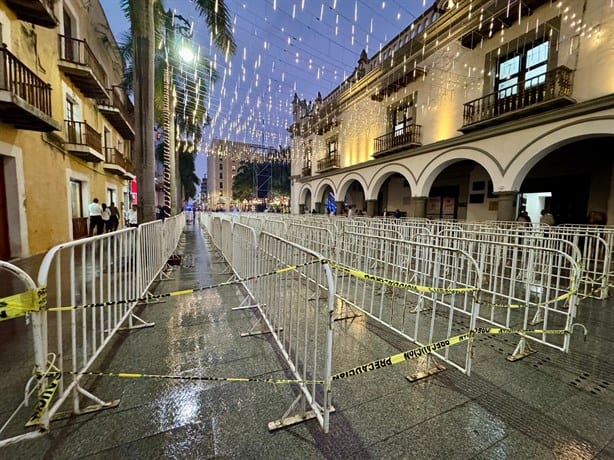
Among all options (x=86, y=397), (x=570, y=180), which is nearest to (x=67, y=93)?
(x=86, y=397)

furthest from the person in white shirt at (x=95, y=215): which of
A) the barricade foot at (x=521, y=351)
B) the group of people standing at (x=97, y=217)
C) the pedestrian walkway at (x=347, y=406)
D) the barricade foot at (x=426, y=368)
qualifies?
the barricade foot at (x=521, y=351)

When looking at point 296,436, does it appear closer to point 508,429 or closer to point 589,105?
point 508,429

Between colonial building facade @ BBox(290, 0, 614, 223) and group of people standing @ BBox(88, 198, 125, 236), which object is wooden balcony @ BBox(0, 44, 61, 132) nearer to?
group of people standing @ BBox(88, 198, 125, 236)

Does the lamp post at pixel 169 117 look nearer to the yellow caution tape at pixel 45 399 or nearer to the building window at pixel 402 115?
the yellow caution tape at pixel 45 399

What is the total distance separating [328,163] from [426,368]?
1928cm

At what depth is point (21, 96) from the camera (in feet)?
22.6

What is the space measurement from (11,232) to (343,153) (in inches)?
663

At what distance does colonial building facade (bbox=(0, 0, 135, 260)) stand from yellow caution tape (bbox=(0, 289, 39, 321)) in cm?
703

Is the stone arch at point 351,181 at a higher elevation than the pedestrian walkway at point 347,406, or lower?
higher

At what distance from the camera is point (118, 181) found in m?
17.6

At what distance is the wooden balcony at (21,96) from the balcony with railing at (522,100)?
1305 centimetres

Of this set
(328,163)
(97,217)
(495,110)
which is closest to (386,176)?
(495,110)

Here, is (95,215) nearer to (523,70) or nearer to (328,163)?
(328,163)

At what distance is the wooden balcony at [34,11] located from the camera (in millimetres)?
6652
